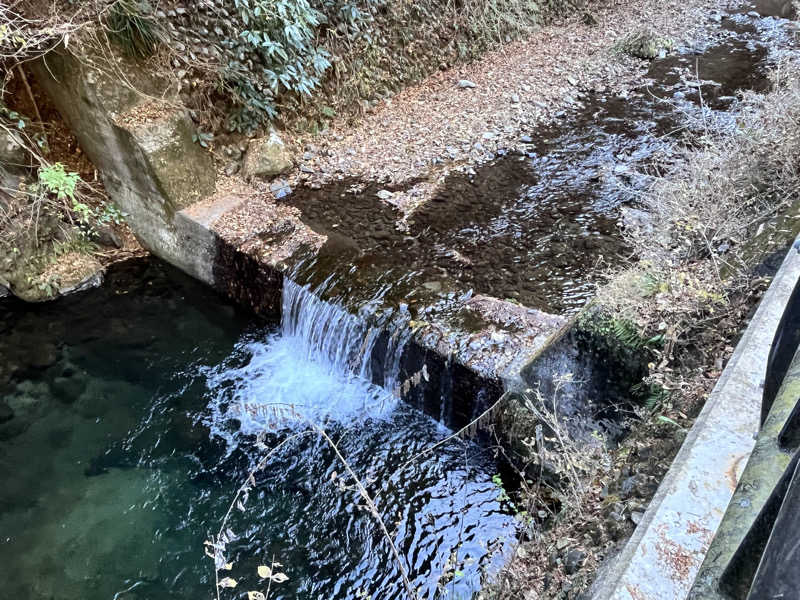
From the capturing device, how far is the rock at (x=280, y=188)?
6828 mm

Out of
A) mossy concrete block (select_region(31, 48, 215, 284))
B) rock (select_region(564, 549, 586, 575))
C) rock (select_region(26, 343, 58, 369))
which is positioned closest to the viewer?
rock (select_region(564, 549, 586, 575))

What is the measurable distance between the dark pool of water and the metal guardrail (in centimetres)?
291

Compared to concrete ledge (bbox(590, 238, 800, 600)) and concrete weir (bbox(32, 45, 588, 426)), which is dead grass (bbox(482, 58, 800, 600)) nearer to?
concrete ledge (bbox(590, 238, 800, 600))

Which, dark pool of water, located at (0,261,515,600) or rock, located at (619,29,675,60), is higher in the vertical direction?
rock, located at (619,29,675,60)

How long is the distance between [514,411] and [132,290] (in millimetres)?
4980

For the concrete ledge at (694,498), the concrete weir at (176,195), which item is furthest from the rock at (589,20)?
the concrete ledge at (694,498)

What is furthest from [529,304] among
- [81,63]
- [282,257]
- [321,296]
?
[81,63]

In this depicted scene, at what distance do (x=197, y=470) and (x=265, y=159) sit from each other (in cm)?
405

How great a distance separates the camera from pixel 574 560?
9.00 feet

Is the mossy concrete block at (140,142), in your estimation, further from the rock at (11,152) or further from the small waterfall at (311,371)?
the small waterfall at (311,371)

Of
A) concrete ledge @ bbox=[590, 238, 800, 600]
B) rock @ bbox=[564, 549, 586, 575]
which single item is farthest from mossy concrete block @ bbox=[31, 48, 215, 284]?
concrete ledge @ bbox=[590, 238, 800, 600]

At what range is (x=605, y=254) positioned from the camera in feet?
18.3

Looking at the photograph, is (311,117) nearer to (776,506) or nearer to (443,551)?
(443,551)

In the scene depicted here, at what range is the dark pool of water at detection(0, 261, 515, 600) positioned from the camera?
157 inches
